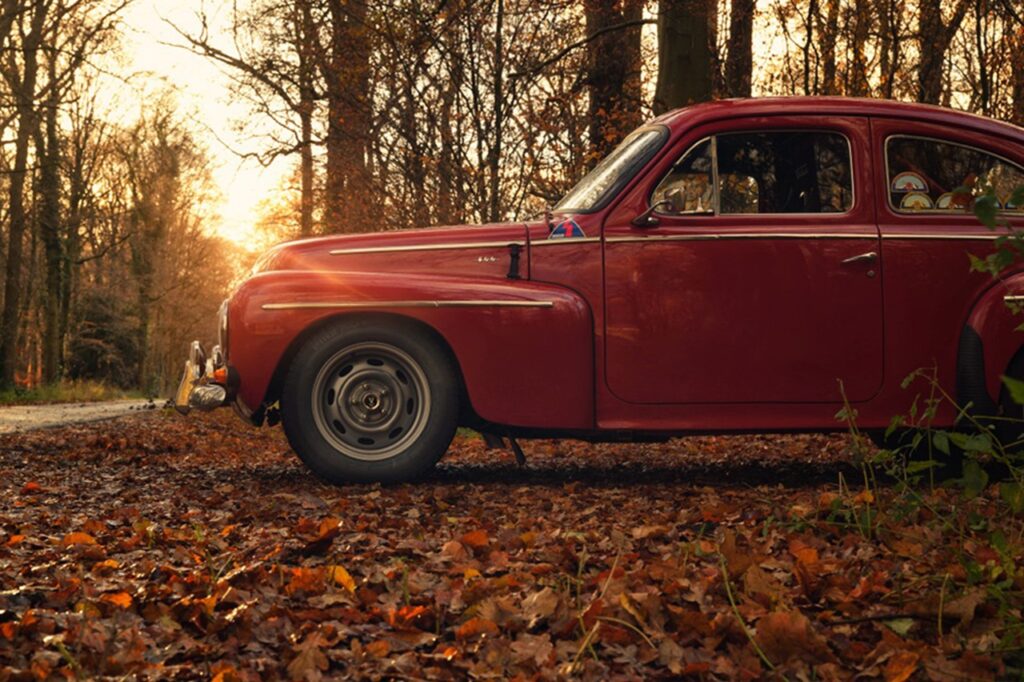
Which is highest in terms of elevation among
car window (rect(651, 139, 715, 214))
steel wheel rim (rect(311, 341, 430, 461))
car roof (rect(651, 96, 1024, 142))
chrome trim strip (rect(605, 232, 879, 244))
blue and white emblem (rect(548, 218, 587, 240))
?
car roof (rect(651, 96, 1024, 142))

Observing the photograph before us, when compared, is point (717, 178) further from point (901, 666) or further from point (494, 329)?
point (901, 666)

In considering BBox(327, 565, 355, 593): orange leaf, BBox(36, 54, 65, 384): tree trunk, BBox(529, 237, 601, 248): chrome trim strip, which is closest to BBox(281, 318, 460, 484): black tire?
BBox(529, 237, 601, 248): chrome trim strip

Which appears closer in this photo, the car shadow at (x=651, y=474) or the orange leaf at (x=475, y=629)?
the orange leaf at (x=475, y=629)

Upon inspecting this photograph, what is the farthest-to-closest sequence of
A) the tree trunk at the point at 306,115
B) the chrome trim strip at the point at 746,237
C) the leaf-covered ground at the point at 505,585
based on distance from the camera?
the tree trunk at the point at 306,115 → the chrome trim strip at the point at 746,237 → the leaf-covered ground at the point at 505,585

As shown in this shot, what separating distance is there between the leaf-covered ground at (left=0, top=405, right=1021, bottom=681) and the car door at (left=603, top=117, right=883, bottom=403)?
1.82 feet

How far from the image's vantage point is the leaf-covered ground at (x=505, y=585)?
3.21 m

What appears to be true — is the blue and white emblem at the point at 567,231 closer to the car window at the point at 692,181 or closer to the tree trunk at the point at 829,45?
the car window at the point at 692,181

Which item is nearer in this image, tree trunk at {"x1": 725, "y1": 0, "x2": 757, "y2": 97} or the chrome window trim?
the chrome window trim

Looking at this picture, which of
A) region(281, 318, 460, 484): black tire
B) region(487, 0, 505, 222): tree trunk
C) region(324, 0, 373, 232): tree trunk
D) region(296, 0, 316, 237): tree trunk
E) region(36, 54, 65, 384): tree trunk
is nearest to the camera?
region(281, 318, 460, 484): black tire

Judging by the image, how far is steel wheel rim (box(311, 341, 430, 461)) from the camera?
5949 millimetres

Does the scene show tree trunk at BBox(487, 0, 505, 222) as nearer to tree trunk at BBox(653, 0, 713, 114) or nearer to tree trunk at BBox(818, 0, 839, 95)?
tree trunk at BBox(653, 0, 713, 114)

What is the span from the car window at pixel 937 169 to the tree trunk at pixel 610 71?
716cm

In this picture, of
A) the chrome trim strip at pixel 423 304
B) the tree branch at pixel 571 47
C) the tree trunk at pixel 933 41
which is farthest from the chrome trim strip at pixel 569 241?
the tree trunk at pixel 933 41

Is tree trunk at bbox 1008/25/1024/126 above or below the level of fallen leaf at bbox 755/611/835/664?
above
